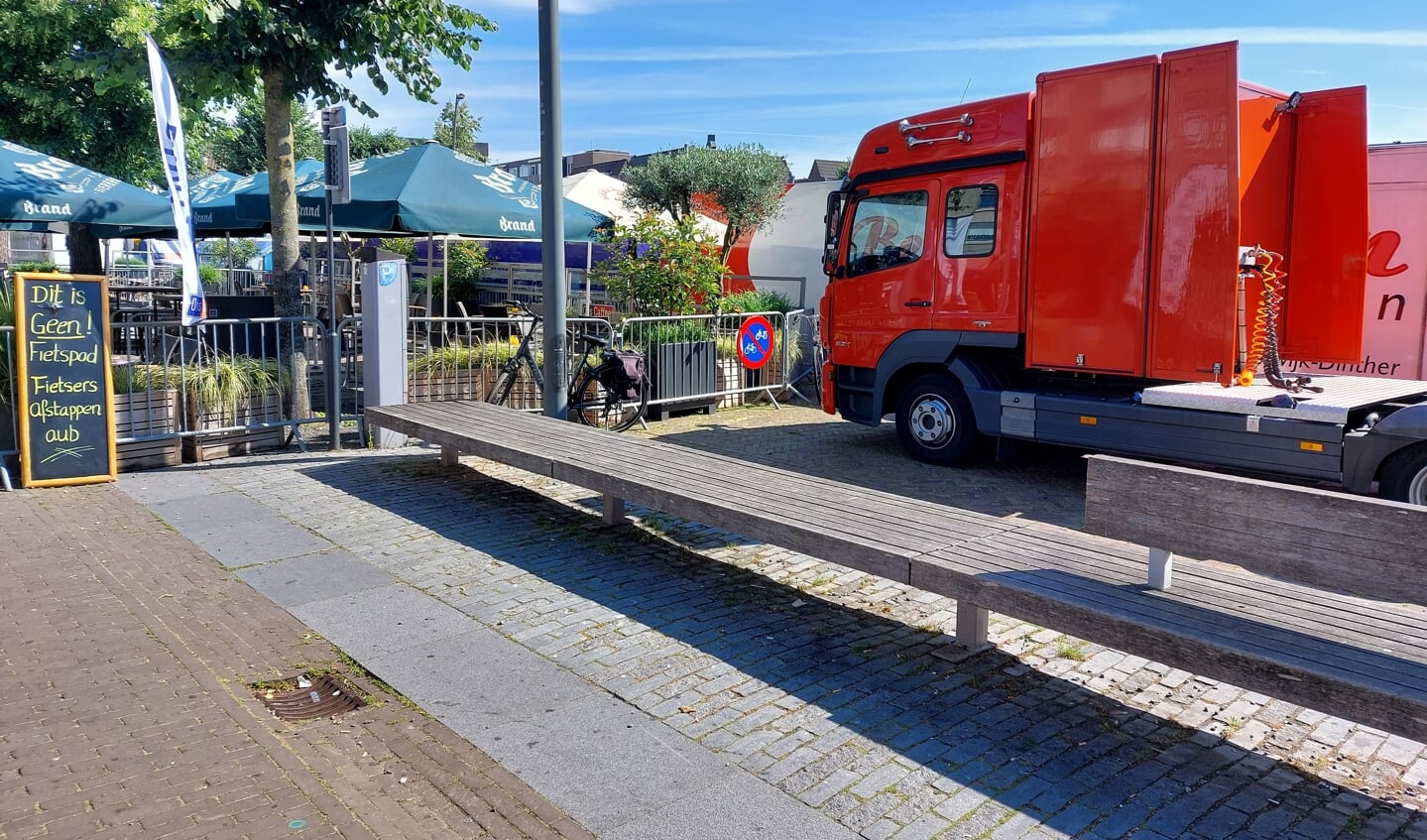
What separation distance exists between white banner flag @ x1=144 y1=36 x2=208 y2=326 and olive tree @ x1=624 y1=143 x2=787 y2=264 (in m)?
15.0

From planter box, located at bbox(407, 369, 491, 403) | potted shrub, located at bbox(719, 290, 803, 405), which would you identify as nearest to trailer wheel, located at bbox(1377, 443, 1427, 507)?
potted shrub, located at bbox(719, 290, 803, 405)

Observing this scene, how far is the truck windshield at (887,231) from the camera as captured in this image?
9.84 meters

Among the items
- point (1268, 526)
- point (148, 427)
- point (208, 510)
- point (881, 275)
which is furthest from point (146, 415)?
point (1268, 526)

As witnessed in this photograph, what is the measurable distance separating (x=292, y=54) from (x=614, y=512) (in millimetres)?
5440

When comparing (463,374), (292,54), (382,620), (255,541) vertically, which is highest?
(292,54)

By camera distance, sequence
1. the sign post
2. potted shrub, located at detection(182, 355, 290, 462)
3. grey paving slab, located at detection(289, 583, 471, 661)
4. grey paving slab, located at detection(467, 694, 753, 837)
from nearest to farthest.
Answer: grey paving slab, located at detection(467, 694, 753, 837), grey paving slab, located at detection(289, 583, 471, 661), potted shrub, located at detection(182, 355, 290, 462), the sign post

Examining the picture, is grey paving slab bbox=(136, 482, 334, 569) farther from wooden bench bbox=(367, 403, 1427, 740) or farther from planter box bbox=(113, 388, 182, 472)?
wooden bench bbox=(367, 403, 1427, 740)

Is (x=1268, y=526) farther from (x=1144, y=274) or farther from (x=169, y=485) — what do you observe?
(x=169, y=485)

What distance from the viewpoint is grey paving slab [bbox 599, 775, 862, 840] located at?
11.0 ft

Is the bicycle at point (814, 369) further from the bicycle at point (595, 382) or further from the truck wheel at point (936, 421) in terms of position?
the truck wheel at point (936, 421)

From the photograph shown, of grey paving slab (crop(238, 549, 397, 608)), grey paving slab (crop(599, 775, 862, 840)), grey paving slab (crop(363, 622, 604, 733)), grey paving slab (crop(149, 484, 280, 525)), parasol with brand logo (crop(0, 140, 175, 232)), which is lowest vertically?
grey paving slab (crop(599, 775, 862, 840))

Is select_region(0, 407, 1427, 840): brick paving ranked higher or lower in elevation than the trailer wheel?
lower

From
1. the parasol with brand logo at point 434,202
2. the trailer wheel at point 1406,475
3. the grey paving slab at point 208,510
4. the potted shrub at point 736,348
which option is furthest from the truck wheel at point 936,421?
the grey paving slab at point 208,510

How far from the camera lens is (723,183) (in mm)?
23000
